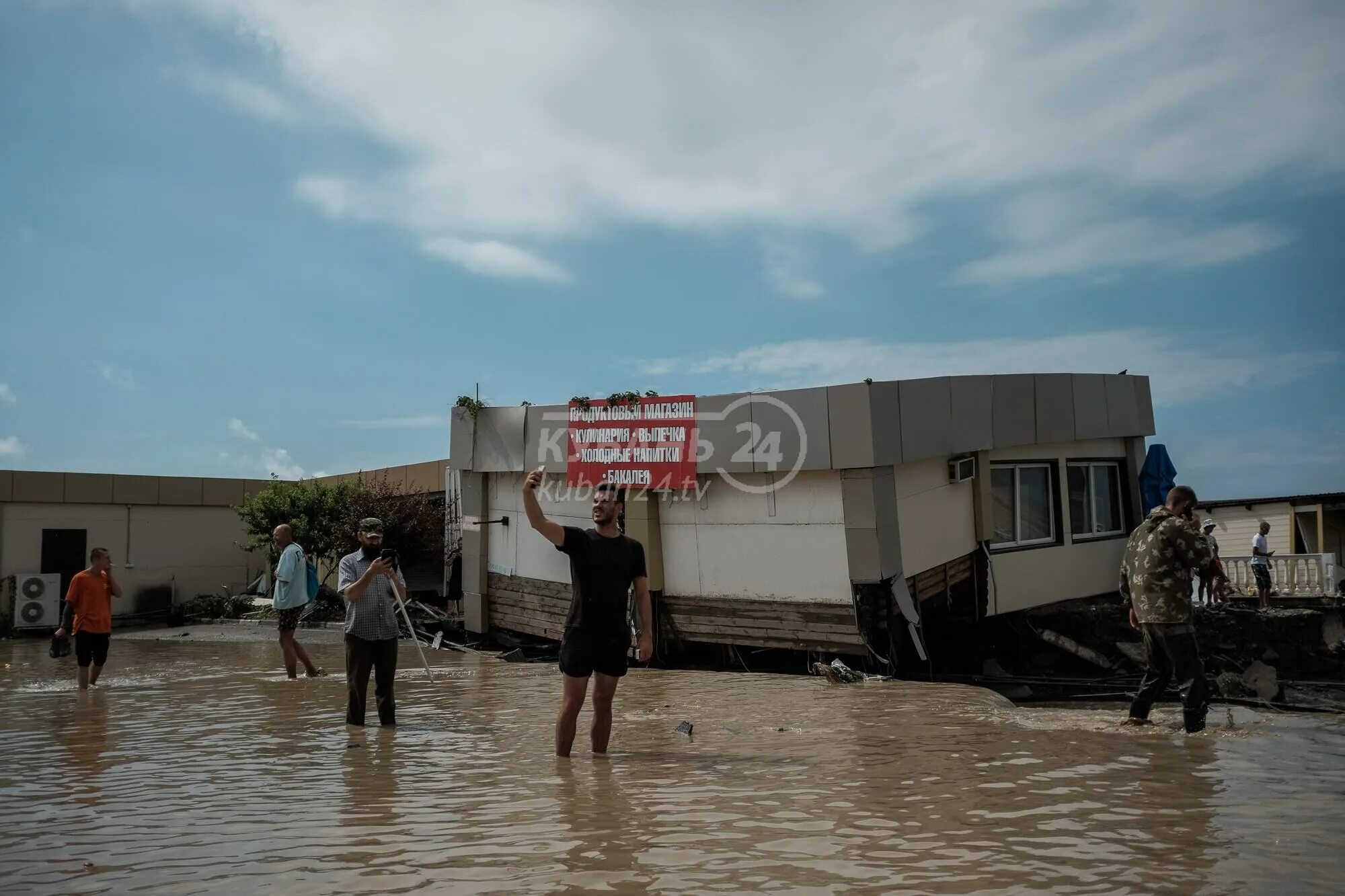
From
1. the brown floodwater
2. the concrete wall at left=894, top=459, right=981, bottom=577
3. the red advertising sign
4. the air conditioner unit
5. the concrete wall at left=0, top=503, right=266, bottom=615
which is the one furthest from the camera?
the concrete wall at left=0, top=503, right=266, bottom=615

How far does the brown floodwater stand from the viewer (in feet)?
13.2

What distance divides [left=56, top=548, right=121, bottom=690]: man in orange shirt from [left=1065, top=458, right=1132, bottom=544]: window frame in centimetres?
1372

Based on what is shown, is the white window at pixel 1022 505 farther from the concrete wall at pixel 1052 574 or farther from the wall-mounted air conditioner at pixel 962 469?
the wall-mounted air conditioner at pixel 962 469

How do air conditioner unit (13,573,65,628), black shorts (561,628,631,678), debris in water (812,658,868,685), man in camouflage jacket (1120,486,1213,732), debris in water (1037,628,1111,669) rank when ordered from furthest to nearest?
1. air conditioner unit (13,573,65,628)
2. debris in water (1037,628,1111,669)
3. debris in water (812,658,868,685)
4. man in camouflage jacket (1120,486,1213,732)
5. black shorts (561,628,631,678)

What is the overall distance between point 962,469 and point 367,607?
28.4 ft

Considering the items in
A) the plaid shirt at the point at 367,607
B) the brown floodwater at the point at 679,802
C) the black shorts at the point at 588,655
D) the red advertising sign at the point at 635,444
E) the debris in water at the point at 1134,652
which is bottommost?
the debris in water at the point at 1134,652

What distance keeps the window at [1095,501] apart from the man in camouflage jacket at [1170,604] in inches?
354

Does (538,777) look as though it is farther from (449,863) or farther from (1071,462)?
(1071,462)

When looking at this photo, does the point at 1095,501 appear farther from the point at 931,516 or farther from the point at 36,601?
the point at 36,601

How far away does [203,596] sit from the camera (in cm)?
2481

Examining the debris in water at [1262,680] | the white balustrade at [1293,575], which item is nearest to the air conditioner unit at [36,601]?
the debris in water at [1262,680]

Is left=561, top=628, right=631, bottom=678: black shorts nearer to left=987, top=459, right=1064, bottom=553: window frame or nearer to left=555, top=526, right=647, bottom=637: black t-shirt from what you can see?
left=555, top=526, right=647, bottom=637: black t-shirt

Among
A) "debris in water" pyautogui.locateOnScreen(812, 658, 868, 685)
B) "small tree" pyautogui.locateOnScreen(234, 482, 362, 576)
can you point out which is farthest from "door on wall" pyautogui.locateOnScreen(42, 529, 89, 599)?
"debris in water" pyautogui.locateOnScreen(812, 658, 868, 685)

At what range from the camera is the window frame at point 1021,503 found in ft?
49.4
